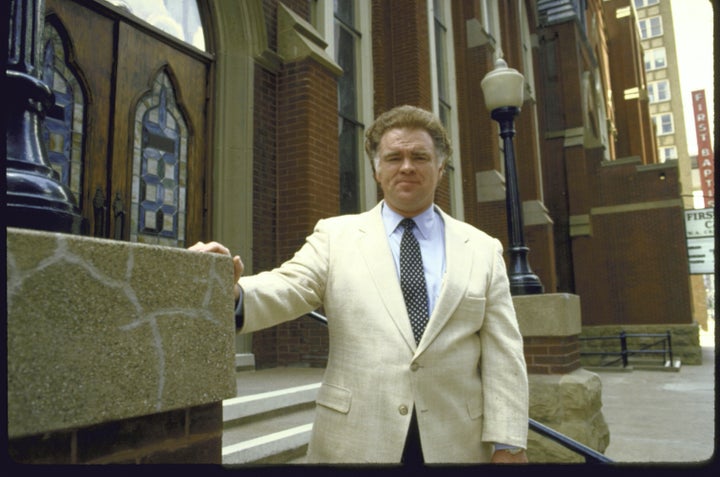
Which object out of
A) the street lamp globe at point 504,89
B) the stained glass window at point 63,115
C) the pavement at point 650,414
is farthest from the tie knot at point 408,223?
the street lamp globe at point 504,89

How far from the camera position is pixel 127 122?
5.01 m

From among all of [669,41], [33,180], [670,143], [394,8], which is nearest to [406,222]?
[33,180]

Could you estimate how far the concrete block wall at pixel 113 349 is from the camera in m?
1.15

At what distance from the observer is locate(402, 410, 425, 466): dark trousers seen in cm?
184

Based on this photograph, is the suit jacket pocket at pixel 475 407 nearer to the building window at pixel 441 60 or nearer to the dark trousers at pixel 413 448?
the dark trousers at pixel 413 448

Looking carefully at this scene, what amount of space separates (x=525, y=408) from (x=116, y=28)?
4.88 m

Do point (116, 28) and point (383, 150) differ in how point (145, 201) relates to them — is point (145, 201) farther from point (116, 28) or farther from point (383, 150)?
point (383, 150)

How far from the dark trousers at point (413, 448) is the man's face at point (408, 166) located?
0.79m

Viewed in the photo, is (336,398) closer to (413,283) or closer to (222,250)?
(413,283)

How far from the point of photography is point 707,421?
6.44 m

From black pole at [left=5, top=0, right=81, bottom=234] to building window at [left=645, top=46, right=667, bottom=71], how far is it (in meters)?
47.1

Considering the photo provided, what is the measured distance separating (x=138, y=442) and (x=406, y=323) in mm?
900

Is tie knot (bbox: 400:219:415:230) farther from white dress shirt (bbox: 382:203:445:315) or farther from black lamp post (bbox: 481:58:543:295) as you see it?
black lamp post (bbox: 481:58:543:295)

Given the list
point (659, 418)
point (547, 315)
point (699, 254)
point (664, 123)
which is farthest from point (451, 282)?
point (664, 123)
